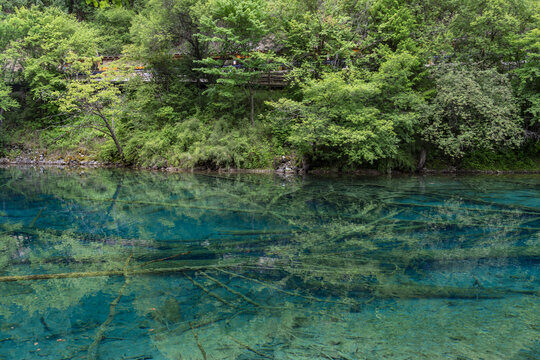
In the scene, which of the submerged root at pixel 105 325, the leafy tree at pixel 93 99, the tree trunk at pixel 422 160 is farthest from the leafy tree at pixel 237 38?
the submerged root at pixel 105 325

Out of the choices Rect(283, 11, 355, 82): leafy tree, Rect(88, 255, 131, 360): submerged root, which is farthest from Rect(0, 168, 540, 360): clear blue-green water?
Rect(283, 11, 355, 82): leafy tree

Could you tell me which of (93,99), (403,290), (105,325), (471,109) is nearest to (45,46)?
(93,99)

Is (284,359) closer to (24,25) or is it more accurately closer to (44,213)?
(44,213)

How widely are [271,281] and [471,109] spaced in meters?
13.6

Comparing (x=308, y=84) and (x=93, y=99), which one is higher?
(x=308, y=84)

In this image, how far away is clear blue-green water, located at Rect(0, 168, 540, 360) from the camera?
9.57 feet

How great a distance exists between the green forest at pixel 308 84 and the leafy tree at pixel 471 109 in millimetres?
58

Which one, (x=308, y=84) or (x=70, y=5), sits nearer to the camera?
(x=308, y=84)

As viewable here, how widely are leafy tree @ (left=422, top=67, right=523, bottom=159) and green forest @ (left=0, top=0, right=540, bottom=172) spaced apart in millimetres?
58

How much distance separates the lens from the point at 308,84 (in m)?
15.5

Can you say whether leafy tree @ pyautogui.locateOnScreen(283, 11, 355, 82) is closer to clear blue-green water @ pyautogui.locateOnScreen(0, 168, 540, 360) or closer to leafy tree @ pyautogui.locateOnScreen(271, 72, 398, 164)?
leafy tree @ pyautogui.locateOnScreen(271, 72, 398, 164)

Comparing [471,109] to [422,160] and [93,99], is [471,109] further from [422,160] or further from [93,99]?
[93,99]

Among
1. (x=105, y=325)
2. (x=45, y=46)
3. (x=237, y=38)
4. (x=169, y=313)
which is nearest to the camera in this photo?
(x=105, y=325)

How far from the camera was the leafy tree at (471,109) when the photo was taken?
13867mm
